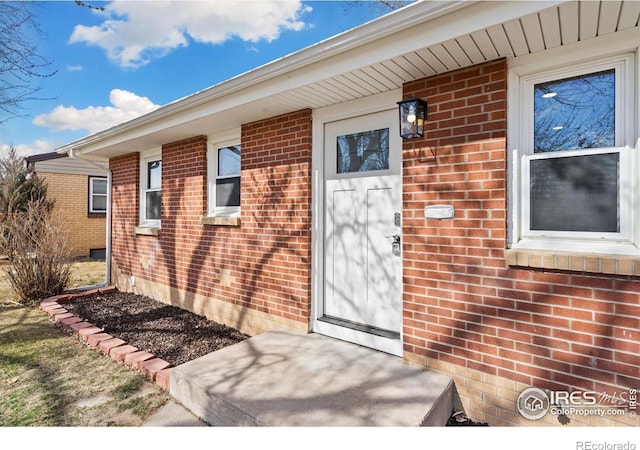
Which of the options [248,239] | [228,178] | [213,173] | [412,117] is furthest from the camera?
[213,173]

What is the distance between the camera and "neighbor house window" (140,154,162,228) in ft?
21.7

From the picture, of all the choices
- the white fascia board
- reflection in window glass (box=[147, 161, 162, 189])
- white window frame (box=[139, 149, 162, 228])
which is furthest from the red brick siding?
the white fascia board

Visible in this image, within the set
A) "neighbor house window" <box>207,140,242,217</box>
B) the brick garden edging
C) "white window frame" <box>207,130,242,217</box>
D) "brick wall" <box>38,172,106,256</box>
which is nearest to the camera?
the brick garden edging

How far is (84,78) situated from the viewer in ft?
21.9

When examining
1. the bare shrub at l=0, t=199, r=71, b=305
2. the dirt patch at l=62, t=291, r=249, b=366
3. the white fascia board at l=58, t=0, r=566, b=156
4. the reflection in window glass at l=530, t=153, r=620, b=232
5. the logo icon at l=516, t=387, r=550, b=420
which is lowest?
the dirt patch at l=62, t=291, r=249, b=366

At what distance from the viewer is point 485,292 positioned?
8.97ft

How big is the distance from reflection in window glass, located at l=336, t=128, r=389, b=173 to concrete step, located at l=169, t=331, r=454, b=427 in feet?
6.24

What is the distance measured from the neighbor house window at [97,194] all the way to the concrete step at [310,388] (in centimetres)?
1273

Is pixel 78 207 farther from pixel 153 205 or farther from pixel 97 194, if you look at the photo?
pixel 153 205

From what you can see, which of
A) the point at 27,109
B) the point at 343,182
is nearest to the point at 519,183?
the point at 343,182

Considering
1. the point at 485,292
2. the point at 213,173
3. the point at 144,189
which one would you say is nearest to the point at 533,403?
the point at 485,292

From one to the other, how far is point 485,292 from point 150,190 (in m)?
6.17

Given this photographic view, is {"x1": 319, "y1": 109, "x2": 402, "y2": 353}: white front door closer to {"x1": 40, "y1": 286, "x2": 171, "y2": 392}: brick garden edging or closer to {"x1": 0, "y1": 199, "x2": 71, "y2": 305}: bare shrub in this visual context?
{"x1": 40, "y1": 286, "x2": 171, "y2": 392}: brick garden edging

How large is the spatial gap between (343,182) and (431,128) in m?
1.18
